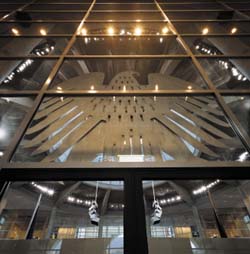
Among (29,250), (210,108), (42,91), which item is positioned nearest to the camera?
(29,250)

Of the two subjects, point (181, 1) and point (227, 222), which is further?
point (227, 222)

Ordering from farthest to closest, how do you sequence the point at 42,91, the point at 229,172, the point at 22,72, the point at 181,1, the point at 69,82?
1. the point at 22,72
2. the point at 181,1
3. the point at 69,82
4. the point at 42,91
5. the point at 229,172

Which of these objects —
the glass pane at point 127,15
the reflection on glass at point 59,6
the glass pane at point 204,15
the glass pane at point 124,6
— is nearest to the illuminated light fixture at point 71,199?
the reflection on glass at point 59,6

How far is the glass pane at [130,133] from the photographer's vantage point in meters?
1.44

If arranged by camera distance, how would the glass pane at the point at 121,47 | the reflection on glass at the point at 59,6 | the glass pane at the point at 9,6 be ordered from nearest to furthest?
1. the glass pane at the point at 9,6
2. the reflection on glass at the point at 59,6
3. the glass pane at the point at 121,47

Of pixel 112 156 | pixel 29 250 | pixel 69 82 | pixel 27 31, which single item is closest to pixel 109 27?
pixel 27 31

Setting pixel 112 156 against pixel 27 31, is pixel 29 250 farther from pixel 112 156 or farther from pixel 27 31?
pixel 27 31

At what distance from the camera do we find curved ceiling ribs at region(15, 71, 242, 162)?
4.77 ft

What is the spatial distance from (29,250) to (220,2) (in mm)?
5636

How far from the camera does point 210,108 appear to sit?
2.00m

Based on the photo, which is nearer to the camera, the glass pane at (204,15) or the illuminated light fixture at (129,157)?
the illuminated light fixture at (129,157)

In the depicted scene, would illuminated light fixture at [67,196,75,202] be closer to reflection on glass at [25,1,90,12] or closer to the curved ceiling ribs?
reflection on glass at [25,1,90,12]

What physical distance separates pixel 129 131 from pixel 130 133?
0.09ft

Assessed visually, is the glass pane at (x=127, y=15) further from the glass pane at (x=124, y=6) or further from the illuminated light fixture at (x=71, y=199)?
the illuminated light fixture at (x=71, y=199)
